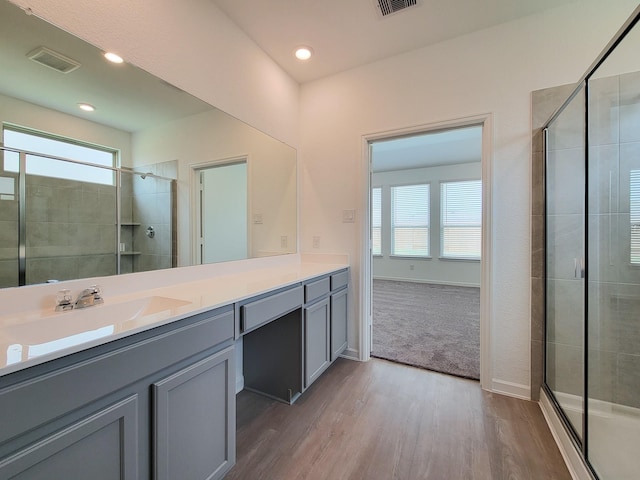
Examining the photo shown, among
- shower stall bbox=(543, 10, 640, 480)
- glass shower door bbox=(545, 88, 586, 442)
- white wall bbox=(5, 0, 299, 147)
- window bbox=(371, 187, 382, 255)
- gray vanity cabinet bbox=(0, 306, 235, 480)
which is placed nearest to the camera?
gray vanity cabinet bbox=(0, 306, 235, 480)

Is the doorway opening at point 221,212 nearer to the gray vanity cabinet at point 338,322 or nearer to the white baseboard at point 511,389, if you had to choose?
the gray vanity cabinet at point 338,322

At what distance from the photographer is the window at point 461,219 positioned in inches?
219

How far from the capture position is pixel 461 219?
224 inches

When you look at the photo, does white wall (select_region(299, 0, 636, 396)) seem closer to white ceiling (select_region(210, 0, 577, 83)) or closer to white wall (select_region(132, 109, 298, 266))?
white ceiling (select_region(210, 0, 577, 83))

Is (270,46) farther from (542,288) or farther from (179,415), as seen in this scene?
(542,288)

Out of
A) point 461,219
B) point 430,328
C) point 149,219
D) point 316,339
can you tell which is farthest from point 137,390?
point 461,219

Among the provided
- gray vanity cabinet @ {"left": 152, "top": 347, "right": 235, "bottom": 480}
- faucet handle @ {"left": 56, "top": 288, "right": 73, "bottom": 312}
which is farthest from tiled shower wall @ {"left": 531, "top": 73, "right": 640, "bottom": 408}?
faucet handle @ {"left": 56, "top": 288, "right": 73, "bottom": 312}

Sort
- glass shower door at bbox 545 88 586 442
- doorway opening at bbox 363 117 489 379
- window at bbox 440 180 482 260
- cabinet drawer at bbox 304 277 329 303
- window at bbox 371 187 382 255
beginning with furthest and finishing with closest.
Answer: window at bbox 371 187 382 255 → window at bbox 440 180 482 260 → doorway opening at bbox 363 117 489 379 → cabinet drawer at bbox 304 277 329 303 → glass shower door at bbox 545 88 586 442

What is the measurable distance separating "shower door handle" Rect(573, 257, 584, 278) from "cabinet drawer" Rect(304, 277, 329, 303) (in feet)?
5.16

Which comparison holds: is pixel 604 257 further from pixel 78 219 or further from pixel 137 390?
pixel 78 219

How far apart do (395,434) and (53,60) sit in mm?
2494

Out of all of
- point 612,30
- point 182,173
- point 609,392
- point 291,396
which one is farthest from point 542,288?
point 182,173

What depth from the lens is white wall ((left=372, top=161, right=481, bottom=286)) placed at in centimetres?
562

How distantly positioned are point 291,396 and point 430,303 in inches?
126
